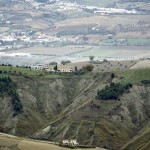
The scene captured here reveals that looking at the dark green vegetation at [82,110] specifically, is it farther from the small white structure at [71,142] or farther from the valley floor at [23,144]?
the valley floor at [23,144]

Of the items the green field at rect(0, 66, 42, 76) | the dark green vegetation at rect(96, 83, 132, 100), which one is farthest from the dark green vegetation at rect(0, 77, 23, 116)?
the dark green vegetation at rect(96, 83, 132, 100)

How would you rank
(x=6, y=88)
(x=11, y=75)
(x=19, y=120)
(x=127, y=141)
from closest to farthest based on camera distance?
(x=127, y=141) < (x=19, y=120) < (x=6, y=88) < (x=11, y=75)

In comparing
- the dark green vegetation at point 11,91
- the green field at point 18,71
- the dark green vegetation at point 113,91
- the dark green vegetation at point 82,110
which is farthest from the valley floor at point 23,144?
the green field at point 18,71

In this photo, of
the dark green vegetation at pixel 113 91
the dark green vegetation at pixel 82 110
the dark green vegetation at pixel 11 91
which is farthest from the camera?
the dark green vegetation at pixel 113 91

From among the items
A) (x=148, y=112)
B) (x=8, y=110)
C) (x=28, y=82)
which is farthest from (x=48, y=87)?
(x=148, y=112)

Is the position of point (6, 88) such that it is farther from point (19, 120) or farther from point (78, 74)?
point (78, 74)

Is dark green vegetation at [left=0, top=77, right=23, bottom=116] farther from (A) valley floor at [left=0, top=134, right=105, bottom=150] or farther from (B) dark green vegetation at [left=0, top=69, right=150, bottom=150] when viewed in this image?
(A) valley floor at [left=0, top=134, right=105, bottom=150]

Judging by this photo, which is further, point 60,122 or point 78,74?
point 78,74
